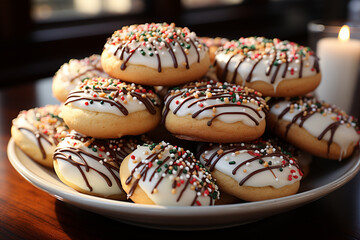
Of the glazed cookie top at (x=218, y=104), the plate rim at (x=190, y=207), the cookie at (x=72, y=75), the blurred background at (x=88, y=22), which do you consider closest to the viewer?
the plate rim at (x=190, y=207)

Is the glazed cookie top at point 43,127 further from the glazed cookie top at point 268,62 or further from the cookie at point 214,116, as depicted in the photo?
the glazed cookie top at point 268,62

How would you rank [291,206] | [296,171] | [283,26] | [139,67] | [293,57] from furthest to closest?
[283,26]
[293,57]
[139,67]
[296,171]
[291,206]

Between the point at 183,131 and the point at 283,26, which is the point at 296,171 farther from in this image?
the point at 283,26

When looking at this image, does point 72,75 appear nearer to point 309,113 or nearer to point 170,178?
point 170,178

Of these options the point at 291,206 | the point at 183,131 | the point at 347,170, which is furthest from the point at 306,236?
the point at 183,131

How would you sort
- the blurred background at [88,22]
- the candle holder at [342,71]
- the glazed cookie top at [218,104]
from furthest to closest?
the blurred background at [88,22]
the candle holder at [342,71]
the glazed cookie top at [218,104]

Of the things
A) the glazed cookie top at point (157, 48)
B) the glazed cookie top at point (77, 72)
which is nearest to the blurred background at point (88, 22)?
the glazed cookie top at point (77, 72)

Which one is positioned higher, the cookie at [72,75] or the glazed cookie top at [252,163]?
the cookie at [72,75]

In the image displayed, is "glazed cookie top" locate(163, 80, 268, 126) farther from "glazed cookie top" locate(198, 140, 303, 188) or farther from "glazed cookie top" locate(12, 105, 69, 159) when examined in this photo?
"glazed cookie top" locate(12, 105, 69, 159)
